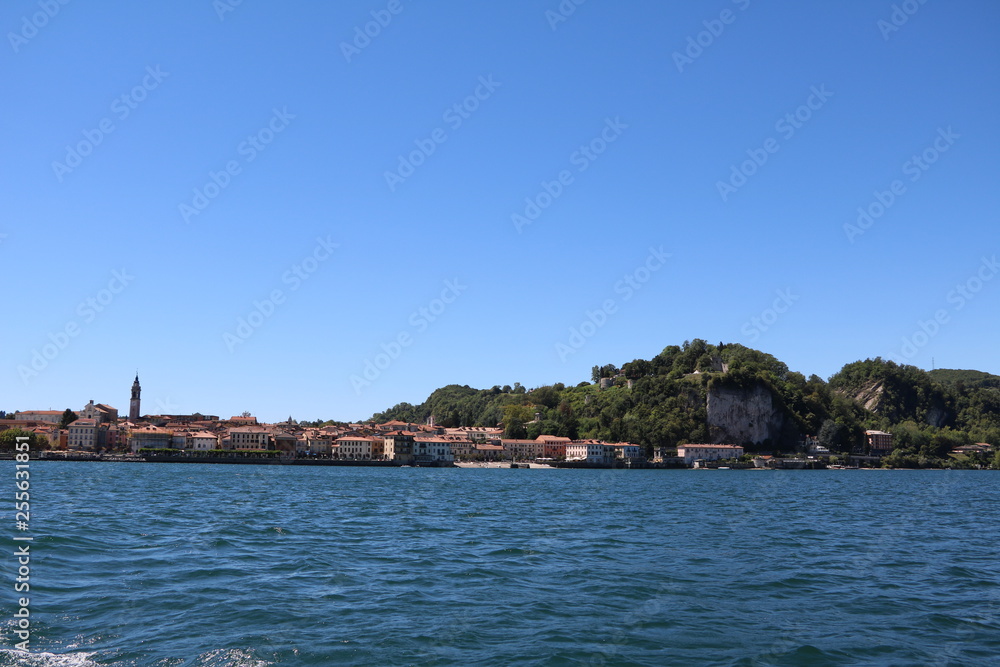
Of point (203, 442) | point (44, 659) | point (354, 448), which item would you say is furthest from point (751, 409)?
point (44, 659)

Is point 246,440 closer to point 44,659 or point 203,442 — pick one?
point 203,442

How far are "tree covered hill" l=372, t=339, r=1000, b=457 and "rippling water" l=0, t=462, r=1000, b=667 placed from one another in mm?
125345

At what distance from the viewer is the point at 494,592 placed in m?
16.2

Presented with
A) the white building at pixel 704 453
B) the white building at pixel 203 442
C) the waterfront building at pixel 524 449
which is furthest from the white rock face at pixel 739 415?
the white building at pixel 203 442

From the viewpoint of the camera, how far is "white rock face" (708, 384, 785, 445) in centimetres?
15275

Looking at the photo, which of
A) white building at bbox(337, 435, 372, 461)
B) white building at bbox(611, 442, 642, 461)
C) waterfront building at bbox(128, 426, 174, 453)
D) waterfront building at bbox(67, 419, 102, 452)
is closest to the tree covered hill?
white building at bbox(611, 442, 642, 461)

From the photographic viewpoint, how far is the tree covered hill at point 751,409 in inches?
6043

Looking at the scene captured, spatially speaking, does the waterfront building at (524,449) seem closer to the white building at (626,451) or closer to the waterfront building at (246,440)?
the white building at (626,451)

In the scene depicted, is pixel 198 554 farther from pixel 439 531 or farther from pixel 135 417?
pixel 135 417

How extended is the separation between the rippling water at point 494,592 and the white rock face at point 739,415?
12528cm

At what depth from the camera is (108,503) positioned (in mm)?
34750

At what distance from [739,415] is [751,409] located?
121 inches
